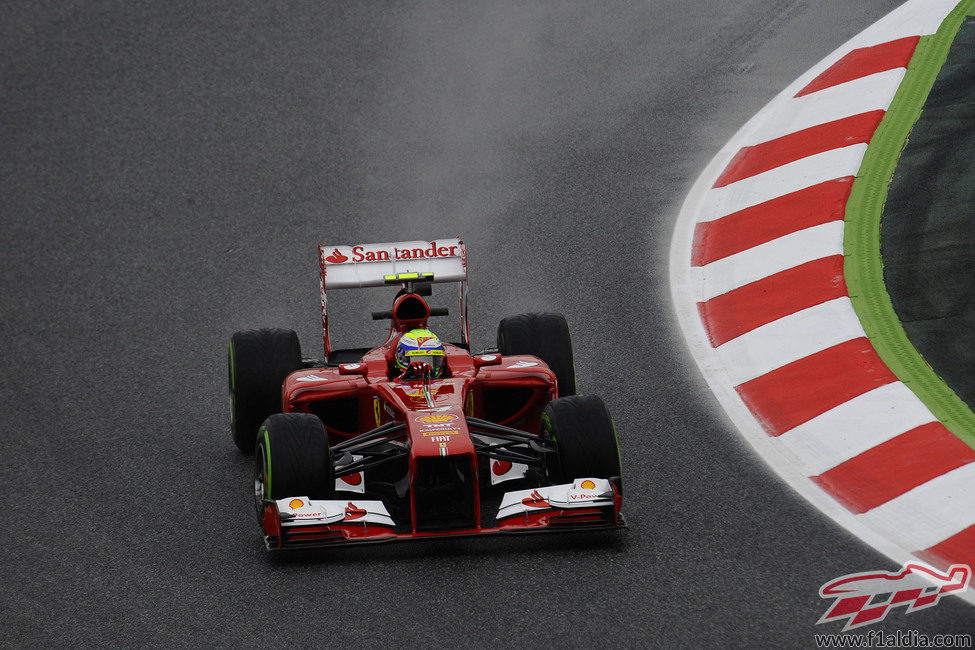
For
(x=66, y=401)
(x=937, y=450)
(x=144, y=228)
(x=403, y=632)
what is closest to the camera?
(x=403, y=632)

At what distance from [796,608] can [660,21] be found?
9274mm

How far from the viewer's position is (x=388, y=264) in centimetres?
903

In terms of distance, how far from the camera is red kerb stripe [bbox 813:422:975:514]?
7.53m

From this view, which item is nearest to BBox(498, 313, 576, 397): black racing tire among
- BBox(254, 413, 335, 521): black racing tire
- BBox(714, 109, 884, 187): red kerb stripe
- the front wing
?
the front wing

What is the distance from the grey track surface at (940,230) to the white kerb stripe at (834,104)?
1.34 feet

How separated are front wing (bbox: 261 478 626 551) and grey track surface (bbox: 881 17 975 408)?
246 centimetres

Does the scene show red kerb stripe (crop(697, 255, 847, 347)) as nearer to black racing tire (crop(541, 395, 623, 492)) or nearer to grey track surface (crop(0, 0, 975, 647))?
grey track surface (crop(0, 0, 975, 647))

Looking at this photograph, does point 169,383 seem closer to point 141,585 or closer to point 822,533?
point 141,585

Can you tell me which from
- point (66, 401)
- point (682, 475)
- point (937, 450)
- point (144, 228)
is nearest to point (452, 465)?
point (682, 475)

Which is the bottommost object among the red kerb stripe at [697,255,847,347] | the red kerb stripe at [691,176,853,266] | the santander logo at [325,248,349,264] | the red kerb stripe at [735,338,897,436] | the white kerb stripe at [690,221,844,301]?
the red kerb stripe at [735,338,897,436]

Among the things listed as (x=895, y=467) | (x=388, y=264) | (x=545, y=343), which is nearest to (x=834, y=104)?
(x=545, y=343)

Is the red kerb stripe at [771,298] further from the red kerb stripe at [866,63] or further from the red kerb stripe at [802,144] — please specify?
the red kerb stripe at [866,63]

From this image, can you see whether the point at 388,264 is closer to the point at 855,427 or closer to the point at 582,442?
the point at 582,442

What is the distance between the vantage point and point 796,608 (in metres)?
6.57
